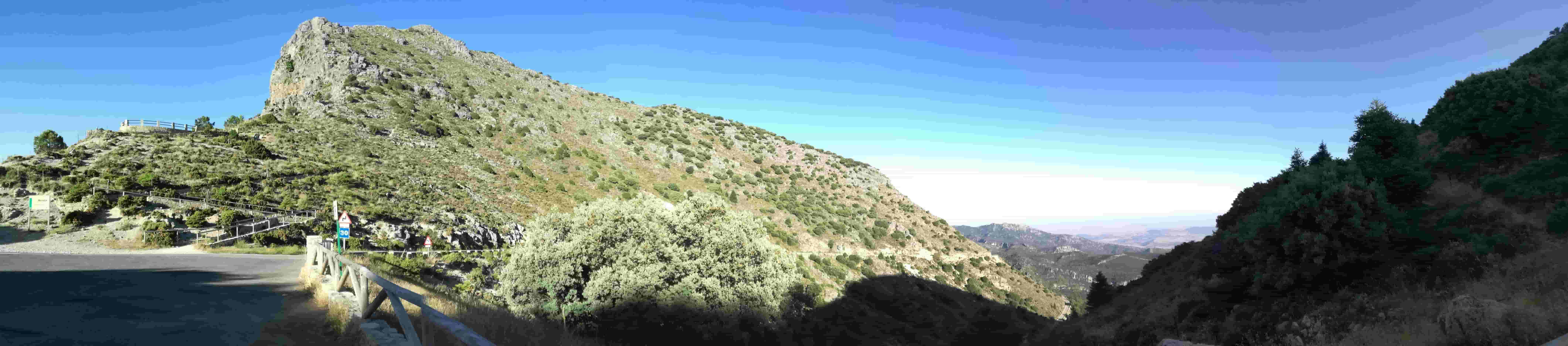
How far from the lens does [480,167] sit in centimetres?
4928

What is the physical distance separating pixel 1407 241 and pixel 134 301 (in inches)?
1280

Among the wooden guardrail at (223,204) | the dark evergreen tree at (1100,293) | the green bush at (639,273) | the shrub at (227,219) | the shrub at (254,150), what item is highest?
the shrub at (254,150)

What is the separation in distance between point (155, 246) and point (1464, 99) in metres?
54.4

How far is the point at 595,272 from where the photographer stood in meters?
19.3

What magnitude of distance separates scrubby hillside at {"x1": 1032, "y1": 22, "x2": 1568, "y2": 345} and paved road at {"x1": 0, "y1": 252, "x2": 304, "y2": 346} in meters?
19.2

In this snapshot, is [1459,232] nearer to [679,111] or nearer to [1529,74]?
[1529,74]

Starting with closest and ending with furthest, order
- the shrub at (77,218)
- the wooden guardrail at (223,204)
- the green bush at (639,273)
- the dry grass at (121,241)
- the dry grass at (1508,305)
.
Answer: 1. the dry grass at (1508,305)
2. the green bush at (639,273)
3. the dry grass at (121,241)
4. the shrub at (77,218)
5. the wooden guardrail at (223,204)

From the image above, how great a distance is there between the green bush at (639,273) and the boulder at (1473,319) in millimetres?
16411

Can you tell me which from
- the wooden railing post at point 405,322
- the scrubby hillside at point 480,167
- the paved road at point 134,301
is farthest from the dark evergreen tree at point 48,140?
the wooden railing post at point 405,322

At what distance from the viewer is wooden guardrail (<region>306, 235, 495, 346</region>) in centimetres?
531

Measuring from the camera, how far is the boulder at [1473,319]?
30.6 ft

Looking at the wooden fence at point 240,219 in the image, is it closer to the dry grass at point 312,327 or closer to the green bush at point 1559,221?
the dry grass at point 312,327

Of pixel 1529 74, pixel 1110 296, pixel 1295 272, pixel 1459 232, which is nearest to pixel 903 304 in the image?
pixel 1110 296

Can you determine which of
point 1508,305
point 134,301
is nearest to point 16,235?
point 134,301
